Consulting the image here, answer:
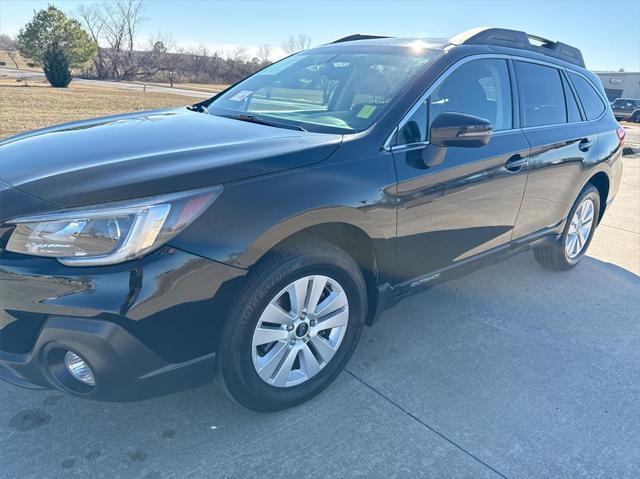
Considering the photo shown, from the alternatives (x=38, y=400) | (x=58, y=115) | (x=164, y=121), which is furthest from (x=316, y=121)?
(x=58, y=115)

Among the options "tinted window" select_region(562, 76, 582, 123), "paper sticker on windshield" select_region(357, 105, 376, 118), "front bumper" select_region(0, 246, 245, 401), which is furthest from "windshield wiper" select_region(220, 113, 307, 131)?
"tinted window" select_region(562, 76, 582, 123)

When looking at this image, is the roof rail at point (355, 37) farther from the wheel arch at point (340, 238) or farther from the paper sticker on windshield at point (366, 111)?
the wheel arch at point (340, 238)

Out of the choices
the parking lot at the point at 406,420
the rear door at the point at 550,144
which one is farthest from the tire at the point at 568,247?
the parking lot at the point at 406,420

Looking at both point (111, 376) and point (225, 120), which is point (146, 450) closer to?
point (111, 376)

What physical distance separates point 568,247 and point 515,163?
1545 mm

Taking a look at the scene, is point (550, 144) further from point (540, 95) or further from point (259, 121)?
point (259, 121)

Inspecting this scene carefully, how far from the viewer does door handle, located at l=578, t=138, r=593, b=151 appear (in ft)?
13.4

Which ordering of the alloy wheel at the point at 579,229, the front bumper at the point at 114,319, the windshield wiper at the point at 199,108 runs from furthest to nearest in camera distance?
the alloy wheel at the point at 579,229 < the windshield wiper at the point at 199,108 < the front bumper at the point at 114,319

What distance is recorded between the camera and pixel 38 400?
98.6 inches

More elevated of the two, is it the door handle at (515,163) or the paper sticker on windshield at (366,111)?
the paper sticker on windshield at (366,111)

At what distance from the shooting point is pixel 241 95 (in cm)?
362

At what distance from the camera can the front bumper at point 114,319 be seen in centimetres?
184

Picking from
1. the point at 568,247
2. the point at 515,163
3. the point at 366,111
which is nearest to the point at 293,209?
the point at 366,111

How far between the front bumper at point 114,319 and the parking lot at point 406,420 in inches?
15.1
